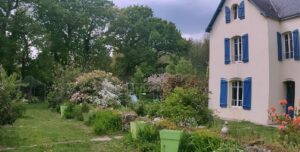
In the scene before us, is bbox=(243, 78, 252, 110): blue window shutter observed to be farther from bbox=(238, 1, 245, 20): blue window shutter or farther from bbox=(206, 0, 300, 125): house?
bbox=(238, 1, 245, 20): blue window shutter

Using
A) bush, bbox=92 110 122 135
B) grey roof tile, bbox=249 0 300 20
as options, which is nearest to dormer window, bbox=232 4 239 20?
grey roof tile, bbox=249 0 300 20

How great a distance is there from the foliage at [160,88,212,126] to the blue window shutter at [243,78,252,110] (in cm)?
790

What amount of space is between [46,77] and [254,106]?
2326 centimetres

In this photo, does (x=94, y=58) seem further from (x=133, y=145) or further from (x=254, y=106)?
(x=133, y=145)


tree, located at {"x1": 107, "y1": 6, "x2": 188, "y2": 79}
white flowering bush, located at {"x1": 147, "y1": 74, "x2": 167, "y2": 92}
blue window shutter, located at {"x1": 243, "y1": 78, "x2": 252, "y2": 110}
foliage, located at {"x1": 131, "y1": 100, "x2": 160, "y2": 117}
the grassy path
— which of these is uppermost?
tree, located at {"x1": 107, "y1": 6, "x2": 188, "y2": 79}

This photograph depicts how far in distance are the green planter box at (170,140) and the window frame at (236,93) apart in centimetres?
1153

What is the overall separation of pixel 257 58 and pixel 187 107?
29.5 feet

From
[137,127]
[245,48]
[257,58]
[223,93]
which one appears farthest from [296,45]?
[137,127]

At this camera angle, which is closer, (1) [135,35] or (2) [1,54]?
(2) [1,54]

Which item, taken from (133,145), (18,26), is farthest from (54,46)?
(133,145)

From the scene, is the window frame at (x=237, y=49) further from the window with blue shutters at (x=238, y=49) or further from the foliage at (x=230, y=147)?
the foliage at (x=230, y=147)

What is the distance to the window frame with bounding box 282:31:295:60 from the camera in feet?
57.5

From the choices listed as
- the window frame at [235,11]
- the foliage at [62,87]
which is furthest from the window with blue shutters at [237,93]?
the foliage at [62,87]

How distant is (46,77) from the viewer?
116ft
